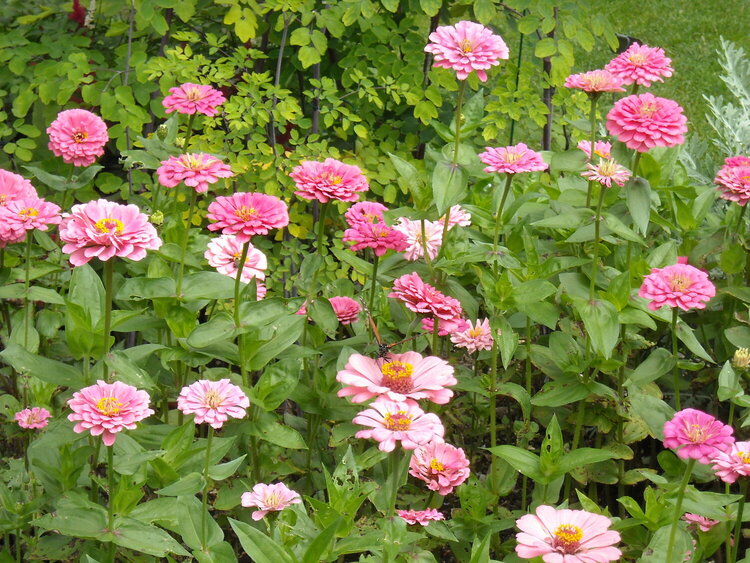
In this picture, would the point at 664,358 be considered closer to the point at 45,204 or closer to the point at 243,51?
the point at 45,204

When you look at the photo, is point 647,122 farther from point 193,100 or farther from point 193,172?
point 193,100

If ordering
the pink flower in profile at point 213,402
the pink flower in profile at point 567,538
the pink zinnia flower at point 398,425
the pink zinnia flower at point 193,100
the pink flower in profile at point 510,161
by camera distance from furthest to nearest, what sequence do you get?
the pink zinnia flower at point 193,100, the pink flower in profile at point 510,161, the pink flower in profile at point 213,402, the pink flower in profile at point 567,538, the pink zinnia flower at point 398,425

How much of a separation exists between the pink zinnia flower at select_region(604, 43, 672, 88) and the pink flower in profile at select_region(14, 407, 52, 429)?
143 cm

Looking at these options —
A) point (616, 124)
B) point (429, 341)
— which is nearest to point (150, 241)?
point (429, 341)

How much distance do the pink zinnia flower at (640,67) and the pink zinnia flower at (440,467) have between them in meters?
0.88

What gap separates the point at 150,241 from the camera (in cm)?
173

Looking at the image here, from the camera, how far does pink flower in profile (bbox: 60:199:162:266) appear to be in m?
1.67

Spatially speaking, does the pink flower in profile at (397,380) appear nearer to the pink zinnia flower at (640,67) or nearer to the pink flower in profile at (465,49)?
the pink flower in profile at (465,49)

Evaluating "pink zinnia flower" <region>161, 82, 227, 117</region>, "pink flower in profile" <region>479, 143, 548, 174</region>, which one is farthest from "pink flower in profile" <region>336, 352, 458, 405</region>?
"pink zinnia flower" <region>161, 82, 227, 117</region>

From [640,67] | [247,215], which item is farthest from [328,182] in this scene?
[640,67]

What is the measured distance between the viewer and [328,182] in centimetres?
194

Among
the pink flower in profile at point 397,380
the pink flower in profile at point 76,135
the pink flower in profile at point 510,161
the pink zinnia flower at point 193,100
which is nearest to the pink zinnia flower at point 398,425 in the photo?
the pink flower in profile at point 397,380

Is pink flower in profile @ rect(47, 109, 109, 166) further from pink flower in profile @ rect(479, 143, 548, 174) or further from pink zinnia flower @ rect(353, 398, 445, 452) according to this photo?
pink zinnia flower @ rect(353, 398, 445, 452)

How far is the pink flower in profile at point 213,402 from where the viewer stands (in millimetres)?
1641
